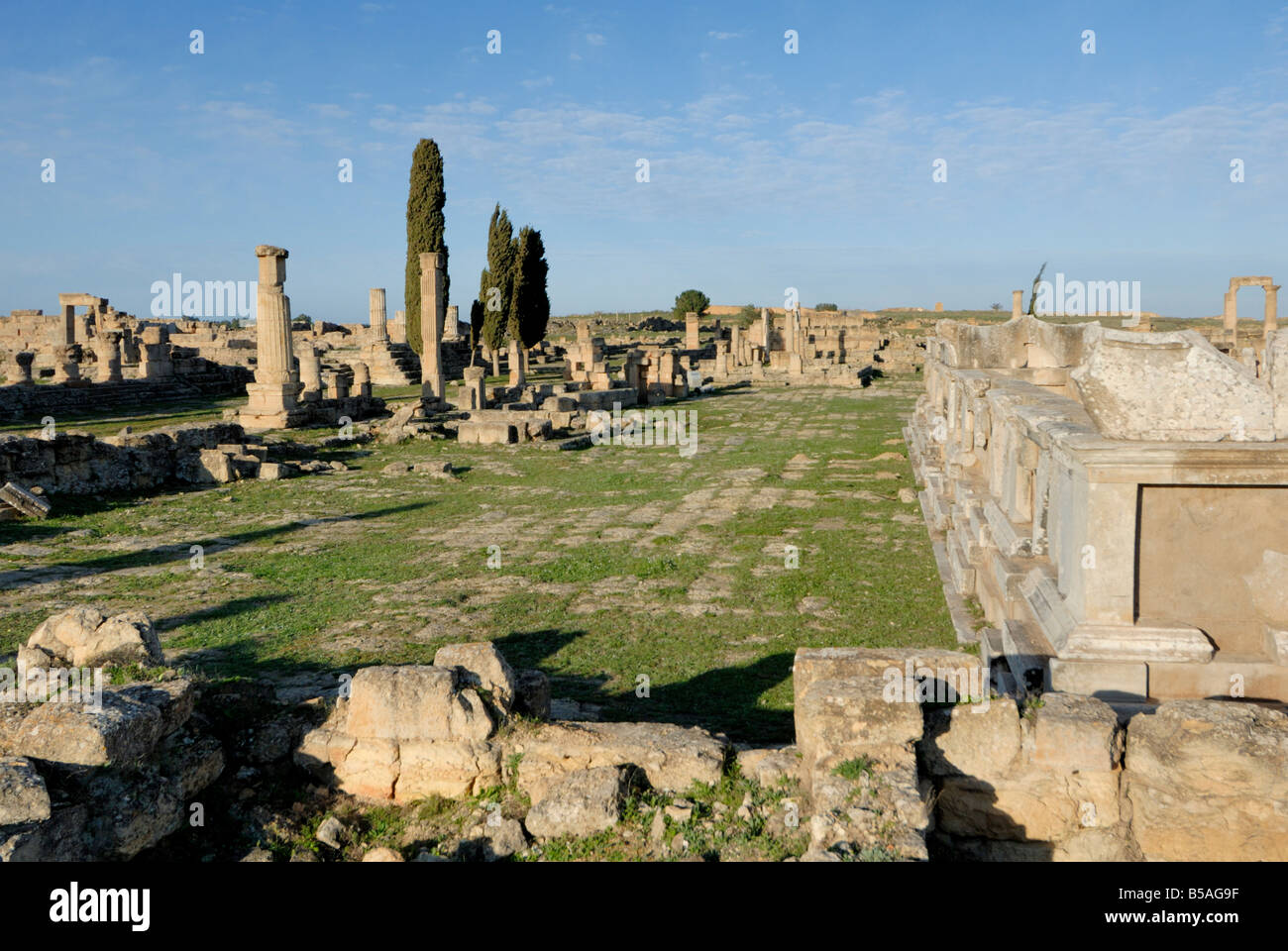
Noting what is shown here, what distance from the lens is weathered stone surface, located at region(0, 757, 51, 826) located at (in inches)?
126

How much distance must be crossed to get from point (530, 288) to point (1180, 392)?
32678 millimetres

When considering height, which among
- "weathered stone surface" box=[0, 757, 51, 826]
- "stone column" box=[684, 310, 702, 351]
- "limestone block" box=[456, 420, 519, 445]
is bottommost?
"weathered stone surface" box=[0, 757, 51, 826]

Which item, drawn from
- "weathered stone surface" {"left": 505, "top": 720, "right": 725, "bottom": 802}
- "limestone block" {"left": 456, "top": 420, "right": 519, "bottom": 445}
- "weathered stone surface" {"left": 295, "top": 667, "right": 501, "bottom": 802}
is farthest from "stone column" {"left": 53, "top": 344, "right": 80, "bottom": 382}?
"weathered stone surface" {"left": 505, "top": 720, "right": 725, "bottom": 802}

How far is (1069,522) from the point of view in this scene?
464 cm

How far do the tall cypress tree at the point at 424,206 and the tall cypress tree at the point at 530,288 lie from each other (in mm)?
2985

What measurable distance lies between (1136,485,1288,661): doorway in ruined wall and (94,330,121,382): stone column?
30.0 meters

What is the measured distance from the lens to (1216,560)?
441cm

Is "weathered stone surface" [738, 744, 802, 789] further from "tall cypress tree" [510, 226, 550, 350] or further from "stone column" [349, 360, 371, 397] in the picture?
"tall cypress tree" [510, 226, 550, 350]

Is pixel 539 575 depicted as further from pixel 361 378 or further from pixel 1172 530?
pixel 361 378

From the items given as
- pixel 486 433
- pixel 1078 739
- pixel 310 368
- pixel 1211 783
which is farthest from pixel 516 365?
pixel 1211 783

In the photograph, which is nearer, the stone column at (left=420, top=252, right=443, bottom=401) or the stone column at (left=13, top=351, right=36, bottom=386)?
the stone column at (left=420, top=252, right=443, bottom=401)
